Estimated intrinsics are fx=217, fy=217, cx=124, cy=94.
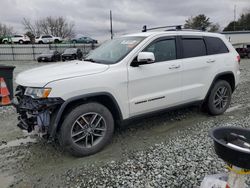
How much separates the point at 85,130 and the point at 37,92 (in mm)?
862

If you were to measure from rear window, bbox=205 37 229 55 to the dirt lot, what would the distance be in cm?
147

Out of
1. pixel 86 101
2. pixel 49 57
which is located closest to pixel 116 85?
pixel 86 101

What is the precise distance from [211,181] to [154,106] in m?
1.85

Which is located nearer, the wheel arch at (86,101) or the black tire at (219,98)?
the wheel arch at (86,101)

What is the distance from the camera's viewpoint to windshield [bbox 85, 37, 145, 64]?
11.7ft

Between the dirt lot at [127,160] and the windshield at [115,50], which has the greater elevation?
the windshield at [115,50]

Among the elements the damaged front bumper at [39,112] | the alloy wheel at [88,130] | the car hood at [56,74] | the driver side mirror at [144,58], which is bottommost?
the alloy wheel at [88,130]

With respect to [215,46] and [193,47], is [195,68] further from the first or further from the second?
[215,46]

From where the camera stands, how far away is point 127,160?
313cm

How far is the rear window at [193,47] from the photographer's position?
13.6 feet

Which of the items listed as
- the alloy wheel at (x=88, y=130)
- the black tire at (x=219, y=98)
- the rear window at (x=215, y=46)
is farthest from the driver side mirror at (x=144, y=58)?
the black tire at (x=219, y=98)

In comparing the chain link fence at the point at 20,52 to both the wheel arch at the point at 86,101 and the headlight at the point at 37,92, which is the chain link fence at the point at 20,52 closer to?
the wheel arch at the point at 86,101

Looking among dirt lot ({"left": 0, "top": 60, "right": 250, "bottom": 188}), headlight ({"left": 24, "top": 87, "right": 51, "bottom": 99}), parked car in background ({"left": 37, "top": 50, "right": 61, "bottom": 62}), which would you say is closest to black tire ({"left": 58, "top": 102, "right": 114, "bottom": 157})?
dirt lot ({"left": 0, "top": 60, "right": 250, "bottom": 188})

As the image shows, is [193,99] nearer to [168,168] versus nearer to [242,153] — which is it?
[168,168]
